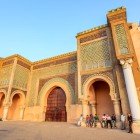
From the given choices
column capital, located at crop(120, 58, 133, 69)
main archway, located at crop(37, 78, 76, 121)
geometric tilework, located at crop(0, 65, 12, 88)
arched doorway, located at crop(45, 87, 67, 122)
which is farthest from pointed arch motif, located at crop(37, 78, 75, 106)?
column capital, located at crop(120, 58, 133, 69)

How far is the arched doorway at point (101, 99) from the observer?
11930 mm

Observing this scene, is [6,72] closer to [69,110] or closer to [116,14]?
[69,110]

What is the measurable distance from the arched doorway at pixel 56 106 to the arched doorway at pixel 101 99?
3.25 meters

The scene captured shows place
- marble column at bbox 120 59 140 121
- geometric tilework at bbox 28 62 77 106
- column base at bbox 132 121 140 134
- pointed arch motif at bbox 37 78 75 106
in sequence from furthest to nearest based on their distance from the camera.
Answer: geometric tilework at bbox 28 62 77 106 → pointed arch motif at bbox 37 78 75 106 → marble column at bbox 120 59 140 121 → column base at bbox 132 121 140 134

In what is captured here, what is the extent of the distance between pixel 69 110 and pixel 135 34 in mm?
8665

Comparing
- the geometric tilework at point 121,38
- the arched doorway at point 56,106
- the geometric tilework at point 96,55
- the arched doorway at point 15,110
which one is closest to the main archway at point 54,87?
the arched doorway at point 56,106

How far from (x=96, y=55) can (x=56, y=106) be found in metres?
6.67

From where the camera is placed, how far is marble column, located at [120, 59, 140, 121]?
7.83 m

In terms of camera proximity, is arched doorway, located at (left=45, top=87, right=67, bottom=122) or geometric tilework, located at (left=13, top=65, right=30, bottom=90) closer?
arched doorway, located at (left=45, top=87, right=67, bottom=122)

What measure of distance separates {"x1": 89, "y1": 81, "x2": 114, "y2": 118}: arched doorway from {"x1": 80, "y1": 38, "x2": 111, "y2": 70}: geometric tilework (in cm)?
202

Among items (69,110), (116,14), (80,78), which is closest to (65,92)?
(69,110)

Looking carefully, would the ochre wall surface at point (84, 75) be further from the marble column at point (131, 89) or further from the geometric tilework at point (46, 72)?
the marble column at point (131, 89)

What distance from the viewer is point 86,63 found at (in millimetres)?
11633

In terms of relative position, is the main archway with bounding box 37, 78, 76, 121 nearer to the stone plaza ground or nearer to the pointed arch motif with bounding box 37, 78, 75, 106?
the pointed arch motif with bounding box 37, 78, 75, 106
